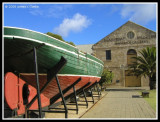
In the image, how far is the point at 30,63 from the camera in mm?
7012

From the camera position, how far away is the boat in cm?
598

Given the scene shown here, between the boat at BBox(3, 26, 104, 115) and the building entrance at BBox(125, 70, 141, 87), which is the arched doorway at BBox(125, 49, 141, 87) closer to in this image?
the building entrance at BBox(125, 70, 141, 87)

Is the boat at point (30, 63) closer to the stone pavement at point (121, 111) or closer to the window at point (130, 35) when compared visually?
the stone pavement at point (121, 111)

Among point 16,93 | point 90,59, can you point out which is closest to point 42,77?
point 16,93

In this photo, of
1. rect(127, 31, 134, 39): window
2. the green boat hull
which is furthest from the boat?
rect(127, 31, 134, 39): window

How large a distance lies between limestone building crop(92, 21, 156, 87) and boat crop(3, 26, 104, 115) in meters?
20.2

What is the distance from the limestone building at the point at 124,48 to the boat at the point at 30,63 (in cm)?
2018

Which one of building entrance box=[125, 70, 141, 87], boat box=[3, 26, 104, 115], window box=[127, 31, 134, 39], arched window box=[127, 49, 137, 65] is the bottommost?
building entrance box=[125, 70, 141, 87]

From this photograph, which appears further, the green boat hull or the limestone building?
the limestone building

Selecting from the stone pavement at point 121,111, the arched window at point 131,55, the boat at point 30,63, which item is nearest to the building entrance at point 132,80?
the arched window at point 131,55

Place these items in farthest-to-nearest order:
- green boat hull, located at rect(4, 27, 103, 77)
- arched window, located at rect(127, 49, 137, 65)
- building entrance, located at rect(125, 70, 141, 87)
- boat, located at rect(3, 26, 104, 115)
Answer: arched window, located at rect(127, 49, 137, 65) < building entrance, located at rect(125, 70, 141, 87) < boat, located at rect(3, 26, 104, 115) < green boat hull, located at rect(4, 27, 103, 77)

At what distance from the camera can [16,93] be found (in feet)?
21.5

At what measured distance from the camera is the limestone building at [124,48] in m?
27.0

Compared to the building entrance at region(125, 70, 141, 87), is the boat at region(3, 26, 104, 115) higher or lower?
higher
